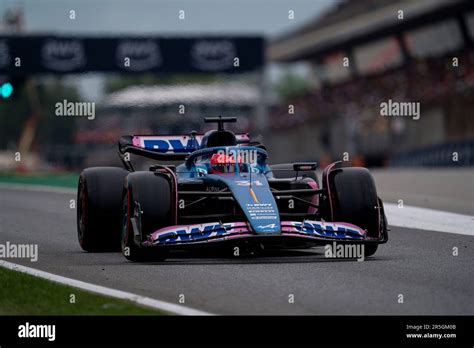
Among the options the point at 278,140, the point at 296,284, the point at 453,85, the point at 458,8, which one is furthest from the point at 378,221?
the point at 278,140

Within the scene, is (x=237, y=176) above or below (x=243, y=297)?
above

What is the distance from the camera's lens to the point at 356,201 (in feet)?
39.7

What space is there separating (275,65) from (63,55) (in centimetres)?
1619

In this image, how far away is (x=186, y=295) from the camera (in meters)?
9.52

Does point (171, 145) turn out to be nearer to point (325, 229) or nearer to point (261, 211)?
point (261, 211)

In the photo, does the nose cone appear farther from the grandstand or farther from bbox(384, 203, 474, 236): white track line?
the grandstand

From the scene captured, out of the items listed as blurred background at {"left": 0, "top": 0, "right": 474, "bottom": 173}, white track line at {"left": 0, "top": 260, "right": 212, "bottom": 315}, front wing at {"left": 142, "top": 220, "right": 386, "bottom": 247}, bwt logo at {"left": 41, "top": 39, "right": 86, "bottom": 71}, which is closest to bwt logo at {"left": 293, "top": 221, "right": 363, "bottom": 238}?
front wing at {"left": 142, "top": 220, "right": 386, "bottom": 247}

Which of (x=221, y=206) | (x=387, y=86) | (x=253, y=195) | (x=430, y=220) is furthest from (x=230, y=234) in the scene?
(x=387, y=86)

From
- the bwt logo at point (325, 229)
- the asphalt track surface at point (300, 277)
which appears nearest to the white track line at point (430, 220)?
the asphalt track surface at point (300, 277)

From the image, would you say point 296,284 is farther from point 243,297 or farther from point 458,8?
point 458,8

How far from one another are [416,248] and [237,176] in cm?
216

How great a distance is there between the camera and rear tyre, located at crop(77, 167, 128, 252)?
1320 centimetres

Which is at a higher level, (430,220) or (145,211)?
(145,211)

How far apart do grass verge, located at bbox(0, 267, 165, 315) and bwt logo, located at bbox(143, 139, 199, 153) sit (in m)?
3.94
